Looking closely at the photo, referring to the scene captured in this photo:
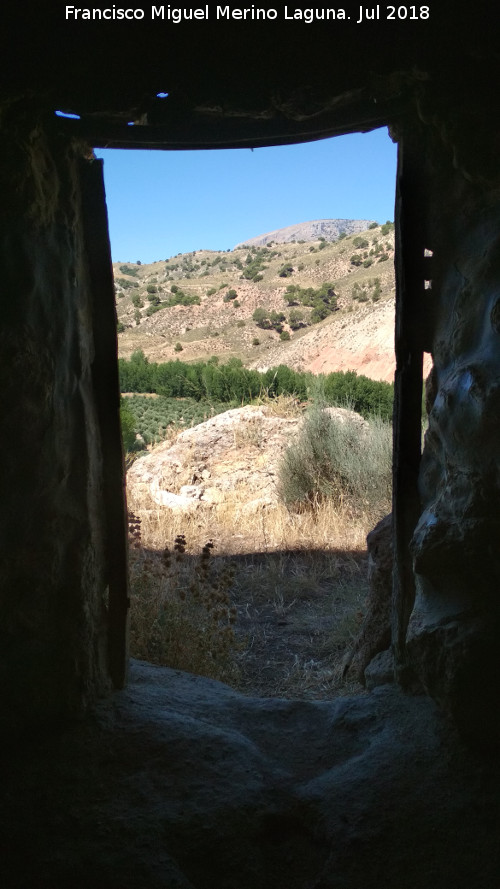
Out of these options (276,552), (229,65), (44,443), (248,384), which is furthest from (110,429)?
(248,384)

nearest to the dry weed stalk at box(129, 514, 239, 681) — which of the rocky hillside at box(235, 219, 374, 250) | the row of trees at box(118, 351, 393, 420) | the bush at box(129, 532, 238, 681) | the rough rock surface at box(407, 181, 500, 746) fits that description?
the bush at box(129, 532, 238, 681)

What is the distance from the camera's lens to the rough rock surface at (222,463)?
7645mm

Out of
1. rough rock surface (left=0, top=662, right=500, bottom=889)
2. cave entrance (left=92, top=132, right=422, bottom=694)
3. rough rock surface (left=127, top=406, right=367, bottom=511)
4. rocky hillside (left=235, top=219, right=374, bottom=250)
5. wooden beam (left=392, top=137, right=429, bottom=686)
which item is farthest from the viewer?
rocky hillside (left=235, top=219, right=374, bottom=250)

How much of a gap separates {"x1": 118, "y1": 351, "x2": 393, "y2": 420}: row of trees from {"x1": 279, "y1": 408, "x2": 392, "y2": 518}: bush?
3.32ft

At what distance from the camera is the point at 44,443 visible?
6.54ft

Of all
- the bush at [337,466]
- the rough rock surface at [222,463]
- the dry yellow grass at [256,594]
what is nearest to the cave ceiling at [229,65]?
the dry yellow grass at [256,594]

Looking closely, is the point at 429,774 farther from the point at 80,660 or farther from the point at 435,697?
the point at 80,660

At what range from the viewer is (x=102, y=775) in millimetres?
1934

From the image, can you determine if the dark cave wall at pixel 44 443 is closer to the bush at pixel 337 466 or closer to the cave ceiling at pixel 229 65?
the cave ceiling at pixel 229 65

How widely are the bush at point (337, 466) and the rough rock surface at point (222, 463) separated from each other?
34 cm

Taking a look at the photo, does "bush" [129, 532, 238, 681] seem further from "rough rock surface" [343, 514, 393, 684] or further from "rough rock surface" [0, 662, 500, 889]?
"rough rock surface" [0, 662, 500, 889]

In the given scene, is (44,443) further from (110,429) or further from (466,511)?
(466,511)

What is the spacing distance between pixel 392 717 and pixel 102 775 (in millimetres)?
878

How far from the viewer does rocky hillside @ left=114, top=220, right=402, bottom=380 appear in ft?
87.2
